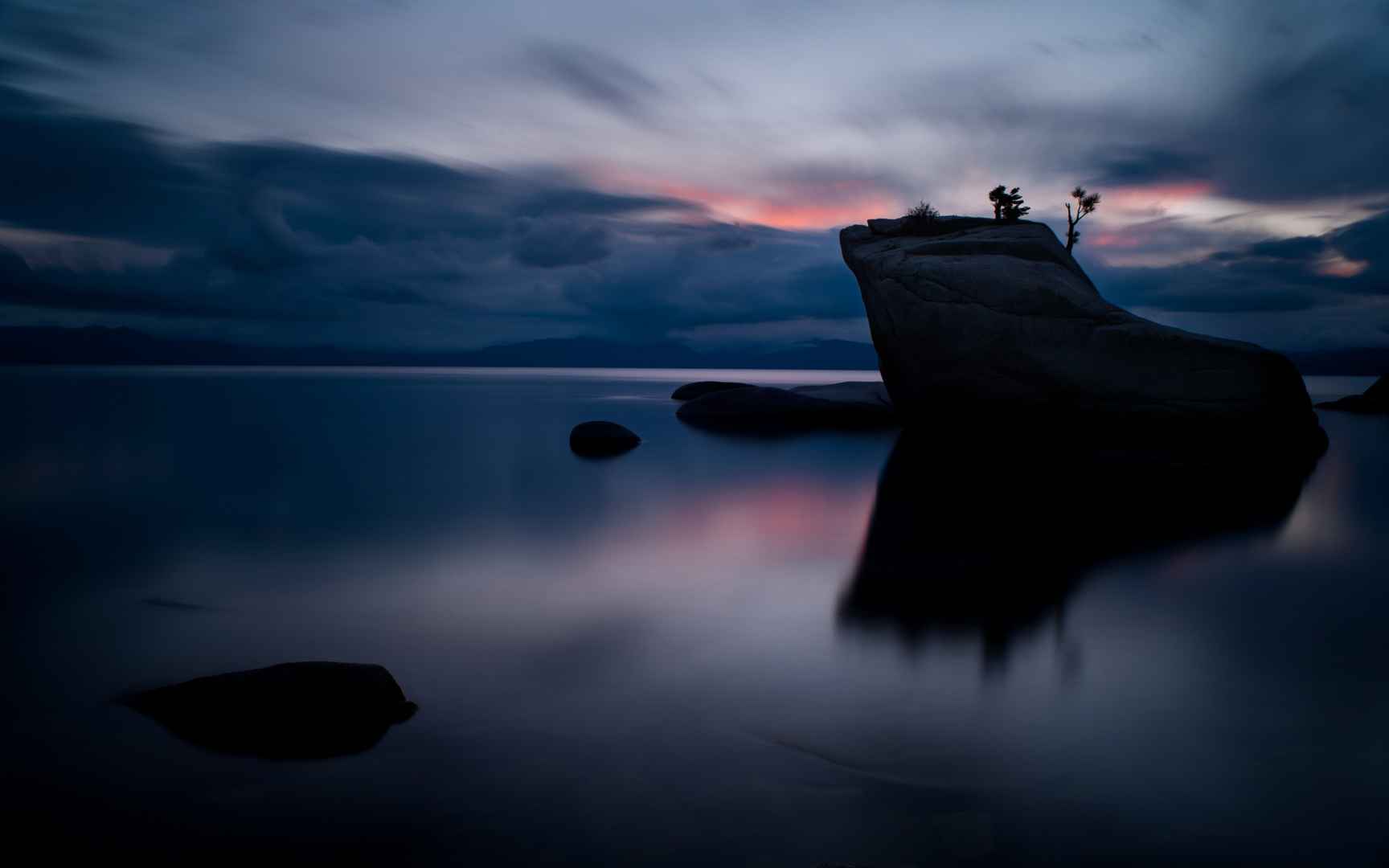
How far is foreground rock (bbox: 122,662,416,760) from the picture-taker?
4.64 metres

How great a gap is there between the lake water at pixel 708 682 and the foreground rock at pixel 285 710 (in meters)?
0.16

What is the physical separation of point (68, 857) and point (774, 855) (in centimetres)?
333

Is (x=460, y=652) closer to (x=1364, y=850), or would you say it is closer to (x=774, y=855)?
(x=774, y=855)

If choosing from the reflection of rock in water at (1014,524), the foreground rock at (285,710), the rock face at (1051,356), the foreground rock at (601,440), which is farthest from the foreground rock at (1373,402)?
the foreground rock at (285,710)

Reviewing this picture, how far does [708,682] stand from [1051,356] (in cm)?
1797

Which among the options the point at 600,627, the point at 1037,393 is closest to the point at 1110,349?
the point at 1037,393

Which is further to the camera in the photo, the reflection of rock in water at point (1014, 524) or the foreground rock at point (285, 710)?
the reflection of rock in water at point (1014, 524)

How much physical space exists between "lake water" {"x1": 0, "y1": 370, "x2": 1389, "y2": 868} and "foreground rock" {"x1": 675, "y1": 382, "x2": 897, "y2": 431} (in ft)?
61.1

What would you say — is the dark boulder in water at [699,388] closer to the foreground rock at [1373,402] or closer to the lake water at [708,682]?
the lake water at [708,682]

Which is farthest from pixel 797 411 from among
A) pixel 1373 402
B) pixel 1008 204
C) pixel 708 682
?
pixel 1373 402

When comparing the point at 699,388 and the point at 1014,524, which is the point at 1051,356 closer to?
the point at 1014,524

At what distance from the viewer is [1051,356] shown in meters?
20.8

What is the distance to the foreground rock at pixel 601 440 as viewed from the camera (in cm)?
2333

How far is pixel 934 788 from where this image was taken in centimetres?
438
